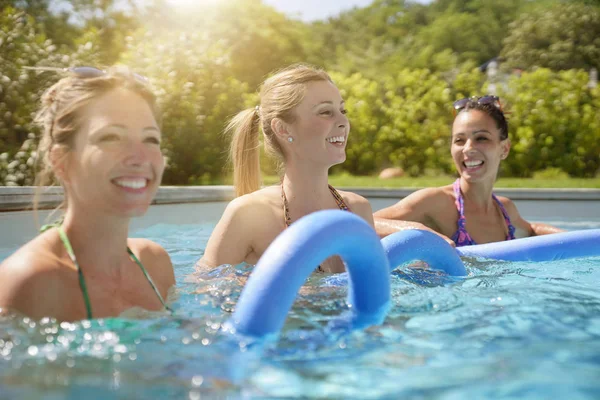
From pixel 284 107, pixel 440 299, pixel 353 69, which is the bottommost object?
pixel 440 299

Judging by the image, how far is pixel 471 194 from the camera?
5.40 meters

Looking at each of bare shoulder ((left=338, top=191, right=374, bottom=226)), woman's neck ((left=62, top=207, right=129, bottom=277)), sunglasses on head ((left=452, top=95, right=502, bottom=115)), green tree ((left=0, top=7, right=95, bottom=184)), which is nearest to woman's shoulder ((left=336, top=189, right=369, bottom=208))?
bare shoulder ((left=338, top=191, right=374, bottom=226))

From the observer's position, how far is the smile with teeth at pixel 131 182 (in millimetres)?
2328

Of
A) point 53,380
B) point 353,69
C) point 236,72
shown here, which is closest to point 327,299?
point 53,380

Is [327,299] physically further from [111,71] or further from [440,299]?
[111,71]

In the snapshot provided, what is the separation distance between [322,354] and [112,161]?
988mm

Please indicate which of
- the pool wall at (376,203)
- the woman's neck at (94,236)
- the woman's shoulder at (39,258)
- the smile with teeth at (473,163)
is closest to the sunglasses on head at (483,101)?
the smile with teeth at (473,163)

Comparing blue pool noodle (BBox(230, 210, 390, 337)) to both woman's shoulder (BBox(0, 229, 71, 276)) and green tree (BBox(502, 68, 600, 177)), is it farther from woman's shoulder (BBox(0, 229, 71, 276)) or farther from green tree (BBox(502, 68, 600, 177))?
green tree (BBox(502, 68, 600, 177))

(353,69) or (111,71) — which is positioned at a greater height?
(353,69)

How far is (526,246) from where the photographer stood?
4.30m

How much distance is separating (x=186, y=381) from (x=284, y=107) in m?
2.28

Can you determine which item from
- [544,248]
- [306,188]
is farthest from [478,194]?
[306,188]

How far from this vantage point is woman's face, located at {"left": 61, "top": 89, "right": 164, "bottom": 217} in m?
2.31

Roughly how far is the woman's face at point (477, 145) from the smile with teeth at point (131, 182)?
331 cm
